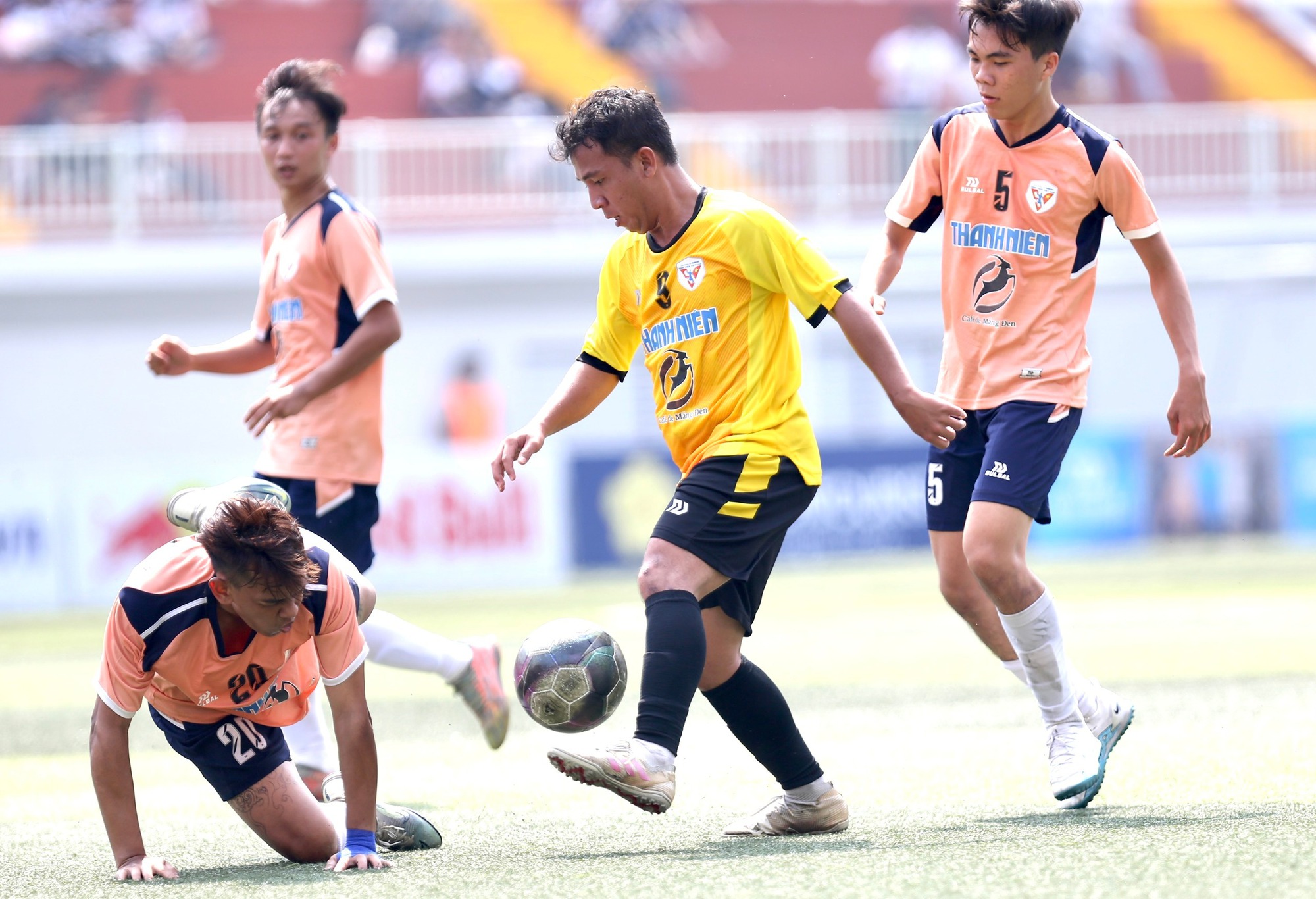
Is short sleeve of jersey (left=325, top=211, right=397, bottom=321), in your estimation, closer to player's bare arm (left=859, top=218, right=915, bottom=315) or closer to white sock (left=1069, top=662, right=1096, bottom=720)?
player's bare arm (left=859, top=218, right=915, bottom=315)

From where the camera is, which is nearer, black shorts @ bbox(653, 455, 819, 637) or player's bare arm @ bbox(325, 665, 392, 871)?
player's bare arm @ bbox(325, 665, 392, 871)

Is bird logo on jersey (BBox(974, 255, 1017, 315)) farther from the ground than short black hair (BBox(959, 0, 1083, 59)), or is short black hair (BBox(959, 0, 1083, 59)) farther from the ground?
short black hair (BBox(959, 0, 1083, 59))

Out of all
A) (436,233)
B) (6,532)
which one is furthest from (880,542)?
(6,532)

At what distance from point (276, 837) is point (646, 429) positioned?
66.1 ft

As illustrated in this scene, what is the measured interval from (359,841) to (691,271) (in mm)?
1707

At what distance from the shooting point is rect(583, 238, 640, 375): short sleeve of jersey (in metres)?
4.78

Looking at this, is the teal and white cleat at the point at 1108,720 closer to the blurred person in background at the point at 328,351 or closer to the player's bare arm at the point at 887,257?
the player's bare arm at the point at 887,257

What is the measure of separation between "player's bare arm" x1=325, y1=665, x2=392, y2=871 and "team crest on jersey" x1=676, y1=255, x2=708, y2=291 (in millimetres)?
1344

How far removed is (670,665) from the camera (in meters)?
4.23

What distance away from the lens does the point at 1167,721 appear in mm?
6730

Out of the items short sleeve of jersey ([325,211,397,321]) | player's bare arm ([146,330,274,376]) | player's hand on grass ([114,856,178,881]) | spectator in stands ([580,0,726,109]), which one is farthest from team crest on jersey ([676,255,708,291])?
spectator in stands ([580,0,726,109])

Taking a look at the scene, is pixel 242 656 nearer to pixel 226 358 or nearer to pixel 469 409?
pixel 226 358

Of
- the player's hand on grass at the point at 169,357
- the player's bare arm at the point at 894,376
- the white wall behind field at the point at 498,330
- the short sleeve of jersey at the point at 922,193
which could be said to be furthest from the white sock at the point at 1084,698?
the white wall behind field at the point at 498,330

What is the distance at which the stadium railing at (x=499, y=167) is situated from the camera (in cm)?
2267
